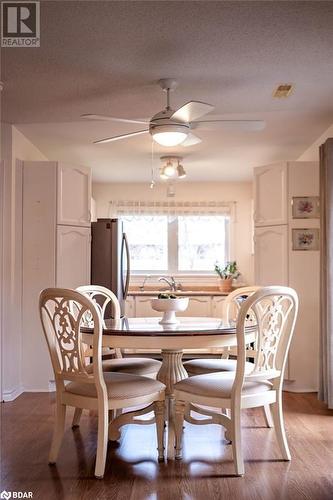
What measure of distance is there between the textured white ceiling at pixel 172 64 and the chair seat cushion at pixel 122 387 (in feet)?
5.81

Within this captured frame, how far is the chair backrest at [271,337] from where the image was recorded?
2508 mm

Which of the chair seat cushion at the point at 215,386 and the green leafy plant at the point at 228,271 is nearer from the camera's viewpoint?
the chair seat cushion at the point at 215,386

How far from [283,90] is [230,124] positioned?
1.78 feet

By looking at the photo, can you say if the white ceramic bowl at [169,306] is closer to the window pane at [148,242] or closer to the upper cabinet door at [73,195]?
the upper cabinet door at [73,195]

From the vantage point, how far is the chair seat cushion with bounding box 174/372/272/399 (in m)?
2.57

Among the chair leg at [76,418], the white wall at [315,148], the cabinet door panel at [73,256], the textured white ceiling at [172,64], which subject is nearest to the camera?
the textured white ceiling at [172,64]

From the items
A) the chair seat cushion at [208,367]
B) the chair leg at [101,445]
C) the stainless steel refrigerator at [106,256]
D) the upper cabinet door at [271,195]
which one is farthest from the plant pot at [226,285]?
the chair leg at [101,445]

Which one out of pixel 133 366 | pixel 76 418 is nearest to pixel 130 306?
pixel 76 418

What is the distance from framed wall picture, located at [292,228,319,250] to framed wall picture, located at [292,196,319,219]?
125mm

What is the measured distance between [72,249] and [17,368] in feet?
3.80

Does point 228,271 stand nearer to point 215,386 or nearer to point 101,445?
point 215,386

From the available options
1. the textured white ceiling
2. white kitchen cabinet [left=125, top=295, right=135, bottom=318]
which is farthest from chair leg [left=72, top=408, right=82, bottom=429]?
white kitchen cabinet [left=125, top=295, right=135, bottom=318]

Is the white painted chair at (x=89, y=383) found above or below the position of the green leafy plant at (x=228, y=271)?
below

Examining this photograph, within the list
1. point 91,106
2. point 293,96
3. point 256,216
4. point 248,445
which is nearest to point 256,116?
point 293,96
